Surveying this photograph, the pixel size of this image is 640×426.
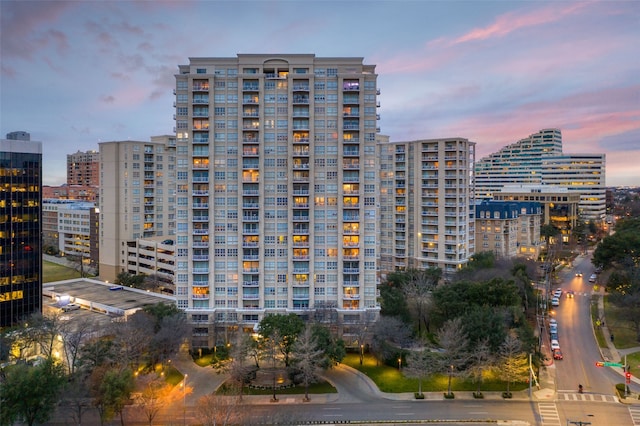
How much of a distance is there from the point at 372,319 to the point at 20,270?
52.9 metres

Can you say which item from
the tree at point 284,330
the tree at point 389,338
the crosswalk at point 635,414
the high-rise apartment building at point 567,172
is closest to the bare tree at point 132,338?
the tree at point 284,330

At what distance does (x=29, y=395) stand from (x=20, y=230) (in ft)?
117

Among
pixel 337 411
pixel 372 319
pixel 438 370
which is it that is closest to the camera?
pixel 337 411

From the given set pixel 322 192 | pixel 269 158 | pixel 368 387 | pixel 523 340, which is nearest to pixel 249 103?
pixel 269 158

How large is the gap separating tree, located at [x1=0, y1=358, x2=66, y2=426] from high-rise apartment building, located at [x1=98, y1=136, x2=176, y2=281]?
6450 centimetres

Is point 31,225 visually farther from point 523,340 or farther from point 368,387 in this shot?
point 523,340

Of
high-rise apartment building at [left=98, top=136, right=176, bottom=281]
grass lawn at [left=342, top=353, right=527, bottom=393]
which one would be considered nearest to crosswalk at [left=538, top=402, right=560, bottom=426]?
grass lawn at [left=342, top=353, right=527, bottom=393]

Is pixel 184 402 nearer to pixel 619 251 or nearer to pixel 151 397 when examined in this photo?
pixel 151 397

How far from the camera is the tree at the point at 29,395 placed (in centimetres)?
3434

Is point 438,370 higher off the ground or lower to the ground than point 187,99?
lower

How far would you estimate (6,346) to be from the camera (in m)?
47.4

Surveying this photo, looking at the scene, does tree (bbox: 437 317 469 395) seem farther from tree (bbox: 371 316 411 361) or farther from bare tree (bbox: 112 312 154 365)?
bare tree (bbox: 112 312 154 365)

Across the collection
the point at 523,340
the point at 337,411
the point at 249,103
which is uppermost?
the point at 249,103

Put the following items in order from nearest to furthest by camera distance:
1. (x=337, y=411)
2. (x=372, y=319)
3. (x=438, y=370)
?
(x=337, y=411)
(x=438, y=370)
(x=372, y=319)
